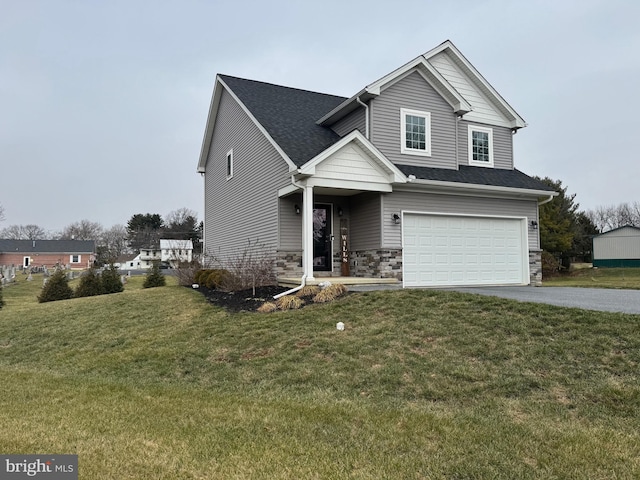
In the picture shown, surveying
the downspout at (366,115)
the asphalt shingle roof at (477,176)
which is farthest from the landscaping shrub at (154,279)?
the asphalt shingle roof at (477,176)

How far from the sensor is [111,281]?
1778cm

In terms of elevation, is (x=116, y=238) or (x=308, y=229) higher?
(x=116, y=238)

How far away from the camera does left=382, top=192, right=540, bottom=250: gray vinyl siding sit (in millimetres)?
12180

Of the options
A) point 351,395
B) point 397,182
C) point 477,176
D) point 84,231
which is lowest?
point 351,395

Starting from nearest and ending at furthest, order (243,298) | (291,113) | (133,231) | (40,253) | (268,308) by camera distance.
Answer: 1. (268,308)
2. (243,298)
3. (291,113)
4. (40,253)
5. (133,231)

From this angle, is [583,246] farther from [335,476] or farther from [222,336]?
[335,476]

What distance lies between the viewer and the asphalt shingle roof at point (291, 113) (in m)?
12.3

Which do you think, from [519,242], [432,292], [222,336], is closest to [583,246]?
[519,242]

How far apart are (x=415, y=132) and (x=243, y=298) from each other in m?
7.16

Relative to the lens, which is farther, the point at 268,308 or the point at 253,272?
the point at 253,272

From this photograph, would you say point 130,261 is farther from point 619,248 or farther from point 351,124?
point 351,124

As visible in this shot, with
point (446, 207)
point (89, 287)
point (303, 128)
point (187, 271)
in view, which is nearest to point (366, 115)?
point (303, 128)

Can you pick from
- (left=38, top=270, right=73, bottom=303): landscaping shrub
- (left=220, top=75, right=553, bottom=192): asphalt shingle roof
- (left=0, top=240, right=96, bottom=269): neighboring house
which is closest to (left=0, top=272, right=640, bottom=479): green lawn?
(left=220, top=75, right=553, bottom=192): asphalt shingle roof

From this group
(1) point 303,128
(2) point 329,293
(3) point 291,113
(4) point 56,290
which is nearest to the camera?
(2) point 329,293
